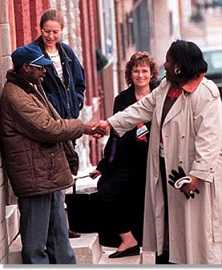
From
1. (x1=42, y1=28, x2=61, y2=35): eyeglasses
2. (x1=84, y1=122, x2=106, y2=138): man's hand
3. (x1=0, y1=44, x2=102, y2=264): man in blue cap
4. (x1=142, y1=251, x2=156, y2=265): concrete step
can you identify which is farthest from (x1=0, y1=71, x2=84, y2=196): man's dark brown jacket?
(x1=142, y1=251, x2=156, y2=265): concrete step

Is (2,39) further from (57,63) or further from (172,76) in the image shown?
(172,76)

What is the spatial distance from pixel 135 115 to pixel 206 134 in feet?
2.72

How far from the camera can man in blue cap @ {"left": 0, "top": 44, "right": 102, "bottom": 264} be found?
731cm

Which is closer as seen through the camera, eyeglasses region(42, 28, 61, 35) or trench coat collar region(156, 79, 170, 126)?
trench coat collar region(156, 79, 170, 126)

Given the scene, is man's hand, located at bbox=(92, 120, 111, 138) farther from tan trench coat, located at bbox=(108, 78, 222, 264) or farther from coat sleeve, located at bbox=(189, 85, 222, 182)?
coat sleeve, located at bbox=(189, 85, 222, 182)

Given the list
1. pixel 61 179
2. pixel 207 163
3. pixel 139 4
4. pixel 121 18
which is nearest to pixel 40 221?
pixel 61 179

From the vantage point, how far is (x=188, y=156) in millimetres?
7461

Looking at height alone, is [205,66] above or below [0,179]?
above

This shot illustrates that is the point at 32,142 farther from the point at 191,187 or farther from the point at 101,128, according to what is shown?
the point at 191,187

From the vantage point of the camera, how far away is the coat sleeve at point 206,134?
7289 millimetres

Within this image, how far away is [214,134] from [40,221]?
4.64 ft

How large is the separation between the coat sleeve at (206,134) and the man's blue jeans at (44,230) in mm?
1093

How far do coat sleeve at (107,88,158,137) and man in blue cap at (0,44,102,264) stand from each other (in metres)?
0.54

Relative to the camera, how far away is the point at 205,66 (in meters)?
7.46
